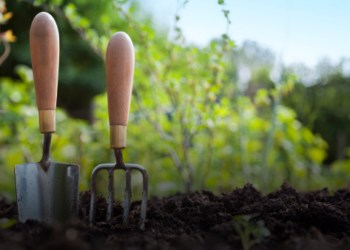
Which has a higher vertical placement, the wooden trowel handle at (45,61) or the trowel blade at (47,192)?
the wooden trowel handle at (45,61)

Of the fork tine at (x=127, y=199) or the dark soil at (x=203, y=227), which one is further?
the fork tine at (x=127, y=199)

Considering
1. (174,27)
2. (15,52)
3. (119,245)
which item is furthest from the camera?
(15,52)

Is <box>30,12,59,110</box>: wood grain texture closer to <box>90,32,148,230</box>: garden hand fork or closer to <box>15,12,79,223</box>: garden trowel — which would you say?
<box>15,12,79,223</box>: garden trowel

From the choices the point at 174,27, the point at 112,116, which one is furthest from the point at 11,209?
the point at 174,27

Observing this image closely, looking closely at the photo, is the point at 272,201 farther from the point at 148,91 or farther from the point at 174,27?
the point at 148,91

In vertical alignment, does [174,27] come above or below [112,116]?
above

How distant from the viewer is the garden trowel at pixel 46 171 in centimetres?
82

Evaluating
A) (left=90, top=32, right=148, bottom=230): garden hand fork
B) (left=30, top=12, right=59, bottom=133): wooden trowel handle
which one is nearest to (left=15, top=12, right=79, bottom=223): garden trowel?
(left=30, top=12, right=59, bottom=133): wooden trowel handle

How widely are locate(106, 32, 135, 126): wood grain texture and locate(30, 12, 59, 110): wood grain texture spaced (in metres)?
0.18

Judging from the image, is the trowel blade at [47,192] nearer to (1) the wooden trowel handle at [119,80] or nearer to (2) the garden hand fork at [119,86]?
(2) the garden hand fork at [119,86]

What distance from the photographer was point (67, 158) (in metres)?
2.22

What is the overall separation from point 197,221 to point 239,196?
0.66 feet

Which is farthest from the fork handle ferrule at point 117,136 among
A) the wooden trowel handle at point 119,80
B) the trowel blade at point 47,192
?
the trowel blade at point 47,192

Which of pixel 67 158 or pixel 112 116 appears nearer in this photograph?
pixel 112 116
